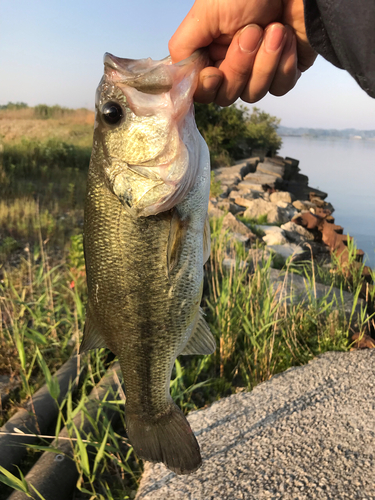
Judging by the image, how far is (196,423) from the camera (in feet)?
9.75

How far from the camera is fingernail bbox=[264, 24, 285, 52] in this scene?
65.3 inches

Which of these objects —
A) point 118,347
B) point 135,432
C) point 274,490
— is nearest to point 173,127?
point 118,347

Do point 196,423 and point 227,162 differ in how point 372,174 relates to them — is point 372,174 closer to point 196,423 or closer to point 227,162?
point 227,162

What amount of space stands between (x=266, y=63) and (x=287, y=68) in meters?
0.14

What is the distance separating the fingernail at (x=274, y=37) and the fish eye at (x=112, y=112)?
2.27 feet

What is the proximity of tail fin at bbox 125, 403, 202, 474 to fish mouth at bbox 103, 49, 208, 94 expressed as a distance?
4.55 feet

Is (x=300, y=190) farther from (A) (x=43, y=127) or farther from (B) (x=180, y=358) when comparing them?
(B) (x=180, y=358)

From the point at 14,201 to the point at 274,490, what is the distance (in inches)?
324

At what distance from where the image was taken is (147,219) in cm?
161

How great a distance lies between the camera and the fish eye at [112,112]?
1.64m

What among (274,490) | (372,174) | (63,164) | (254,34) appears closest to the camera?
(254,34)

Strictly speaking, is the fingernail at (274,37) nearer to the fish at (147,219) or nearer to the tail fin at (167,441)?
the fish at (147,219)

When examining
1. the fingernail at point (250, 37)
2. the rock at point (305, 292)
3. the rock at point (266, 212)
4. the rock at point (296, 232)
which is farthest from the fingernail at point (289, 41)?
the rock at point (266, 212)

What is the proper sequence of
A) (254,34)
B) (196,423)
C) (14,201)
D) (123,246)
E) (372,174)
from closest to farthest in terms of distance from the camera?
(123,246)
(254,34)
(196,423)
(14,201)
(372,174)
